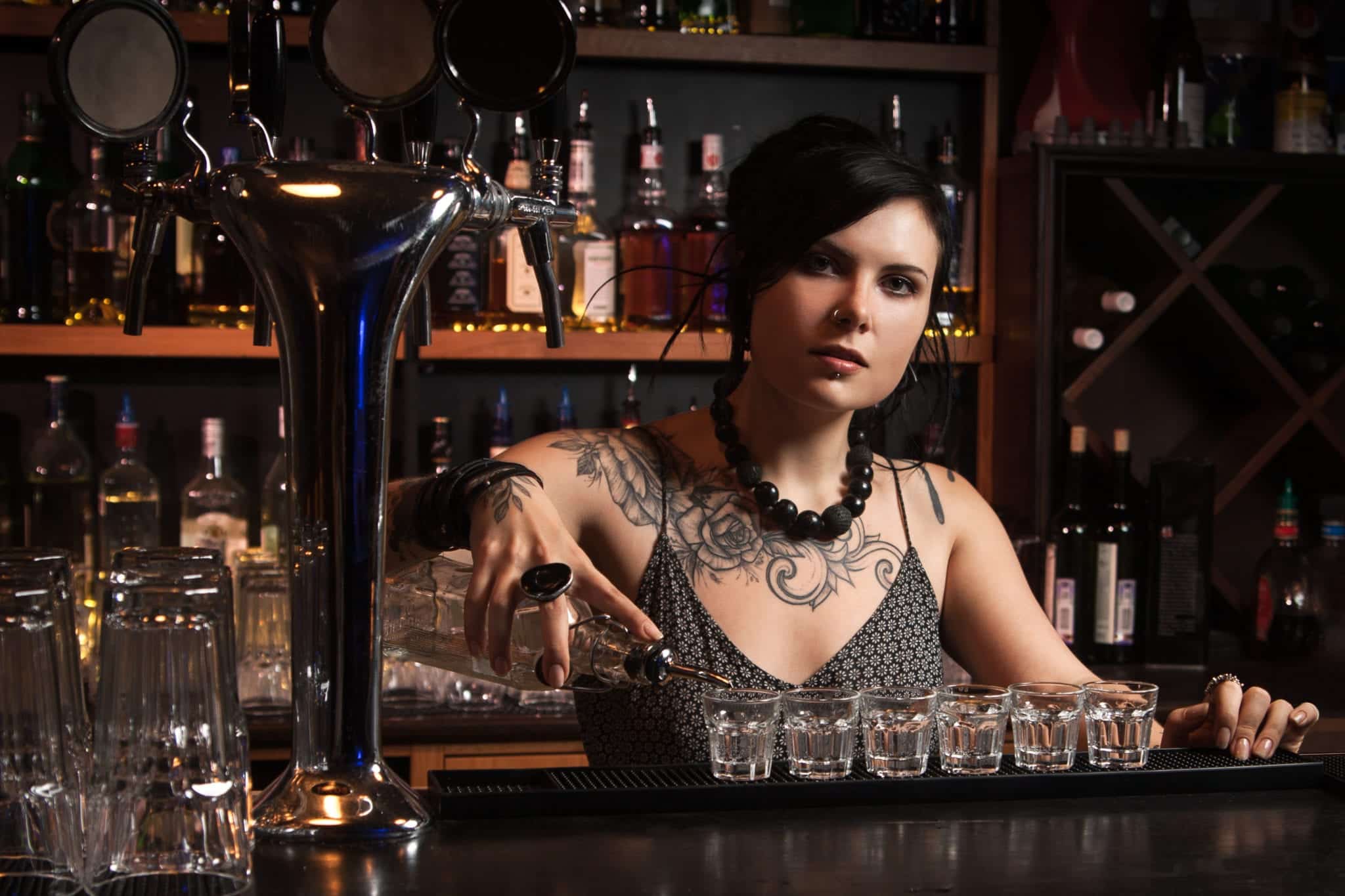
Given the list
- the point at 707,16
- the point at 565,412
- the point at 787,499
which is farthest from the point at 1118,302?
the point at 787,499

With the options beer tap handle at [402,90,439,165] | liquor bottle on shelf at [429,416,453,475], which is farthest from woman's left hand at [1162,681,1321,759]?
liquor bottle on shelf at [429,416,453,475]

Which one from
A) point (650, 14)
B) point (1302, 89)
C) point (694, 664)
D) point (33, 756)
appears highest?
point (650, 14)

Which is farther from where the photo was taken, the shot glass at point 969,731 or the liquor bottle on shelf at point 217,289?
the liquor bottle on shelf at point 217,289

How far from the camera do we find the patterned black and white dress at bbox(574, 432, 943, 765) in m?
1.59

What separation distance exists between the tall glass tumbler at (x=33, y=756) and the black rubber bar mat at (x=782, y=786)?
9.6 inches

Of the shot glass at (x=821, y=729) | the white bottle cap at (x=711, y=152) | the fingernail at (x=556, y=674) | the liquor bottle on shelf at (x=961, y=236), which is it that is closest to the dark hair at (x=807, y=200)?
the shot glass at (x=821, y=729)

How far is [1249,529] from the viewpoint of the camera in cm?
305

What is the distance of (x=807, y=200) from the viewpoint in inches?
62.4

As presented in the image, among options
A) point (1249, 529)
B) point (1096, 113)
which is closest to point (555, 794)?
point (1096, 113)

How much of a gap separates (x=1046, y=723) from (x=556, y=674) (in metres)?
0.38

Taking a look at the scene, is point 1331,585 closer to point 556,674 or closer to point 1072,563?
point 1072,563

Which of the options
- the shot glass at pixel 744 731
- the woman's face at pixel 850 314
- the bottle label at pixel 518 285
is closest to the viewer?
the shot glass at pixel 744 731

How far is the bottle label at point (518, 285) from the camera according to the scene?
8.34 ft

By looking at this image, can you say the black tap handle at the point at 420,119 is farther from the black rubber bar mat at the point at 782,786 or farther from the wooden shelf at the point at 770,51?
the wooden shelf at the point at 770,51
